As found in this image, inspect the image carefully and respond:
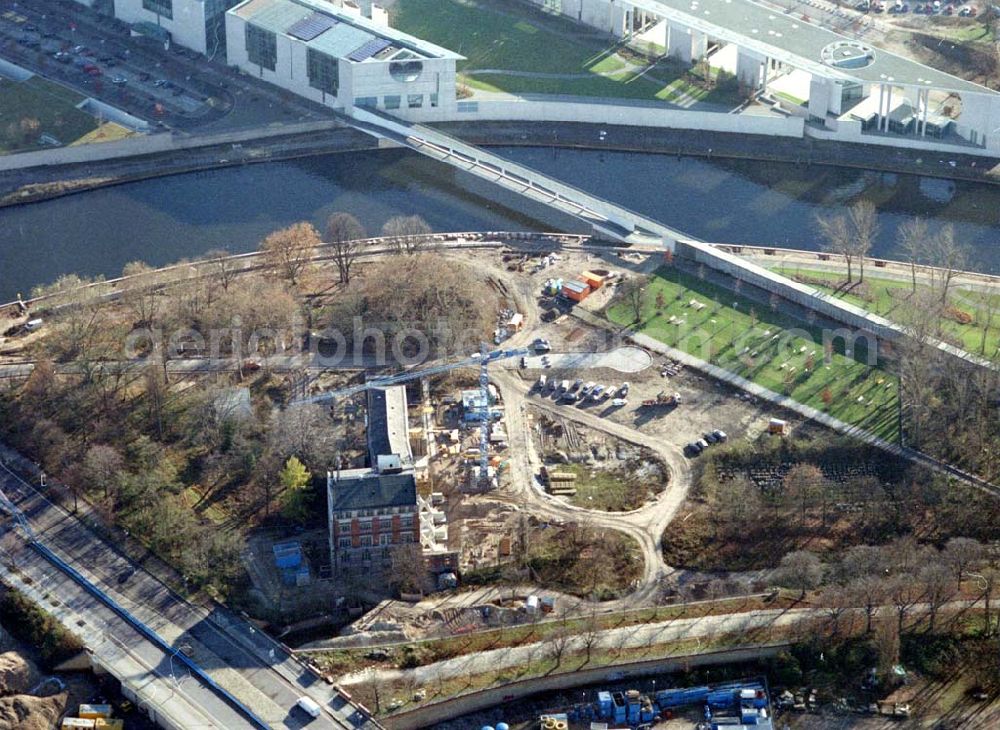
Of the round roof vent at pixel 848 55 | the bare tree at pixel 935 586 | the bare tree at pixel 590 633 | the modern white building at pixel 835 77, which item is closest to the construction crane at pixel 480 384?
Result: the bare tree at pixel 590 633

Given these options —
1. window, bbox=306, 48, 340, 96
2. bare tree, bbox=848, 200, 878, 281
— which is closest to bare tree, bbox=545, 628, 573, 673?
bare tree, bbox=848, 200, 878, 281

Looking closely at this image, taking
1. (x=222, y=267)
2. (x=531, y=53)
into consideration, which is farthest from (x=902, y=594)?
(x=531, y=53)

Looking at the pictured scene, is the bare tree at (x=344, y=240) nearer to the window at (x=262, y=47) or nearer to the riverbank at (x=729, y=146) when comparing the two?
the riverbank at (x=729, y=146)

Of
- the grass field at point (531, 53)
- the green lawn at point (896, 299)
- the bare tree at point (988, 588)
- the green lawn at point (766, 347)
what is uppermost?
the grass field at point (531, 53)

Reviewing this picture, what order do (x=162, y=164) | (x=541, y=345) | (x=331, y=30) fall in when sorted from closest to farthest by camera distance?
(x=541, y=345) < (x=162, y=164) < (x=331, y=30)

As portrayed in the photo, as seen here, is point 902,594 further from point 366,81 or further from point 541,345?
point 366,81

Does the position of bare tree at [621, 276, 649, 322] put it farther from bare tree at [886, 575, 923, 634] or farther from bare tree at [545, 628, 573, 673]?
bare tree at [545, 628, 573, 673]
